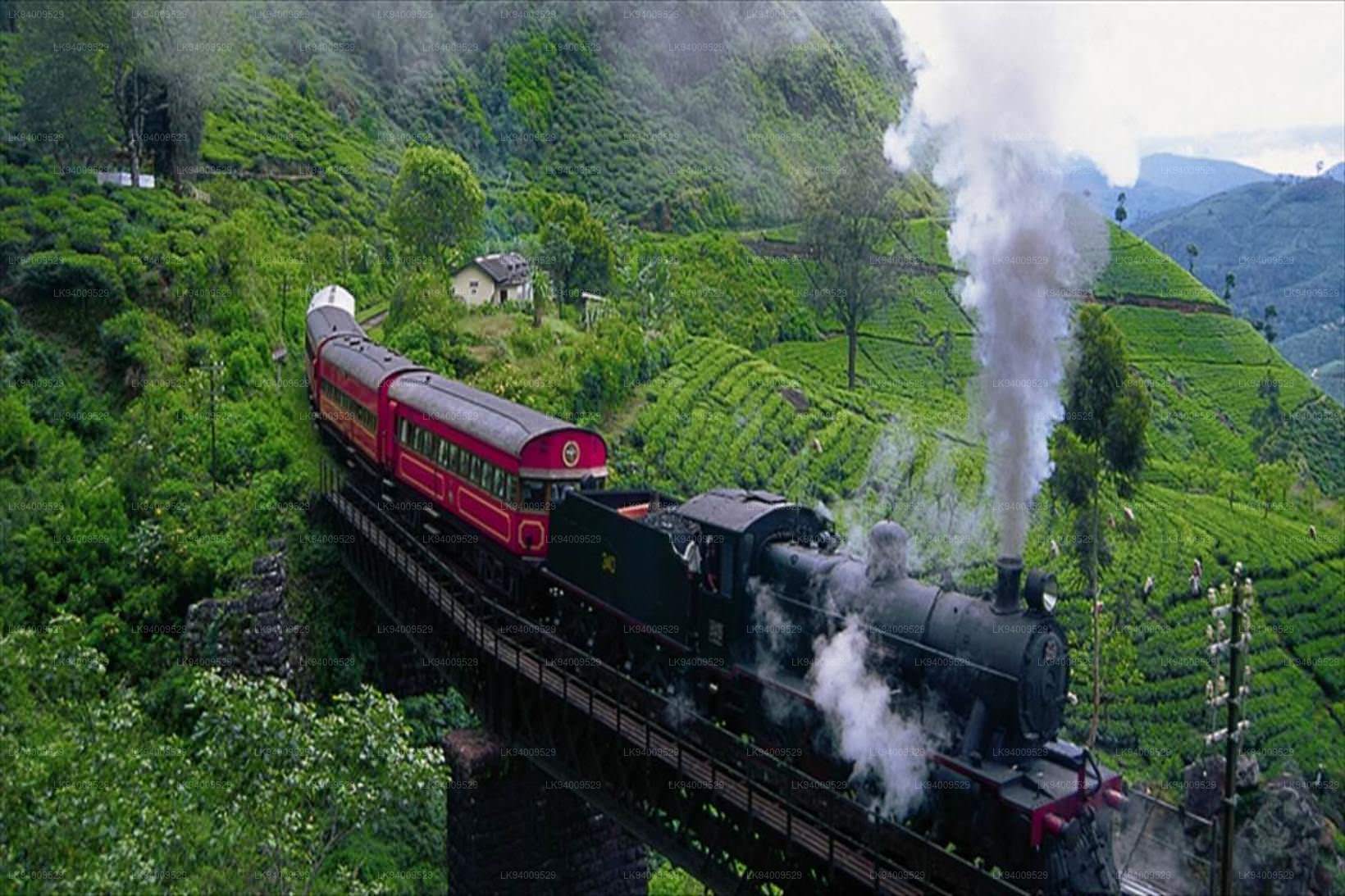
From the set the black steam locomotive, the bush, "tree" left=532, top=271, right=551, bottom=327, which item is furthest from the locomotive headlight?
the bush

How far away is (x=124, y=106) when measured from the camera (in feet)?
128

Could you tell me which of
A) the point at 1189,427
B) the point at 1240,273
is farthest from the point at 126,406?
the point at 1240,273

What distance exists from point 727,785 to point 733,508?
3991mm

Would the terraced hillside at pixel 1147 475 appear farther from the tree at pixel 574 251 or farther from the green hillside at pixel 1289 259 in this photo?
the green hillside at pixel 1289 259

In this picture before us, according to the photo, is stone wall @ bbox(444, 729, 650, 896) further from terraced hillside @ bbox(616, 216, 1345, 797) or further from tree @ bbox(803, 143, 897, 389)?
tree @ bbox(803, 143, 897, 389)

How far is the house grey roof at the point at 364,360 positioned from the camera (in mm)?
26031

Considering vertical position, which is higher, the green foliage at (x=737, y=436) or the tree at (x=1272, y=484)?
the green foliage at (x=737, y=436)

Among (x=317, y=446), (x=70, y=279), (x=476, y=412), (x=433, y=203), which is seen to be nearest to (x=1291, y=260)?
(x=433, y=203)

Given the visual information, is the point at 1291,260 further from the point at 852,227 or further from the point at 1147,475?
the point at 852,227

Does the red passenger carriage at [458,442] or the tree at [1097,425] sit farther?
the tree at [1097,425]

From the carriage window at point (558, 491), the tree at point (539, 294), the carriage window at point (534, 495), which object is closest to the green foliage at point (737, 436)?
the tree at point (539, 294)

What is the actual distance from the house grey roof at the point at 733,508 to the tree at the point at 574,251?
2870 cm

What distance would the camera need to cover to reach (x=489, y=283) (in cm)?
4231

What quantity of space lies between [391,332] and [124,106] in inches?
515
